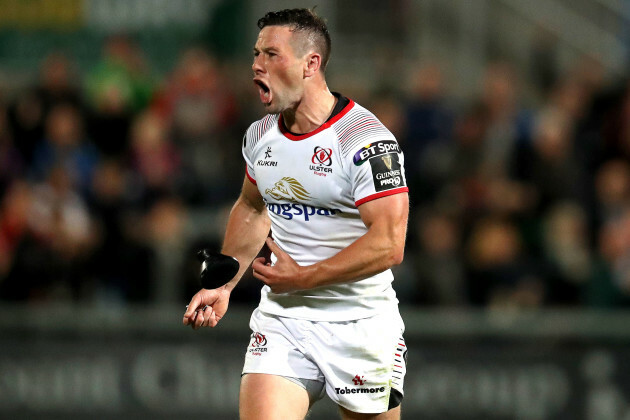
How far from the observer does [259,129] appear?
5.38 meters

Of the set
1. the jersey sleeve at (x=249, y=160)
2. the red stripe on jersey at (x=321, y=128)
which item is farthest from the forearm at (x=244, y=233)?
the red stripe on jersey at (x=321, y=128)

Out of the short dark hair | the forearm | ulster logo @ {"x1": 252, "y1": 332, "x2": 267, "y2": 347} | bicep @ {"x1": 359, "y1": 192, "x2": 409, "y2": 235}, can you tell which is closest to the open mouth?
the short dark hair

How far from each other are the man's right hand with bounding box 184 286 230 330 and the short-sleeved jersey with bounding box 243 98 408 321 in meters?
0.22

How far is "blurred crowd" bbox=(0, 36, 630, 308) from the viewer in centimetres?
939

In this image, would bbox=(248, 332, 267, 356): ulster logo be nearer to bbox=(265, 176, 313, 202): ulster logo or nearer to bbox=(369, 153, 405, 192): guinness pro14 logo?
bbox=(265, 176, 313, 202): ulster logo

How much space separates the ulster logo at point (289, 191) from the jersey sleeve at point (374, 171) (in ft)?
0.86

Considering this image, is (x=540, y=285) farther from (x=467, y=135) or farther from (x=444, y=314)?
(x=467, y=135)

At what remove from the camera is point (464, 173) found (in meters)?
10.2

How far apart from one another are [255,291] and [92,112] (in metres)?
2.72

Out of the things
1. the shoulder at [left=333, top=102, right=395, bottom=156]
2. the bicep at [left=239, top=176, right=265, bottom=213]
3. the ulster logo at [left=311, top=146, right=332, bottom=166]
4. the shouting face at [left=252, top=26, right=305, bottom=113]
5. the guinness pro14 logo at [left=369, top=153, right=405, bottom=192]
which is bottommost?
the bicep at [left=239, top=176, right=265, bottom=213]

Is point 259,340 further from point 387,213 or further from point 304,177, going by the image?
point 387,213

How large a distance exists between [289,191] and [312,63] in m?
0.62

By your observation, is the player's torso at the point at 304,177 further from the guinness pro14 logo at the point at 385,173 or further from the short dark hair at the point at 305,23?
the short dark hair at the point at 305,23

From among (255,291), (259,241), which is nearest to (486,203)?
(255,291)
